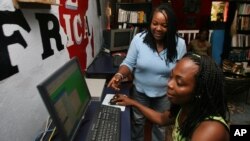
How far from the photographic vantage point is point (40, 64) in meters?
1.33

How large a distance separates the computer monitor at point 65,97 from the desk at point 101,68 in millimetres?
989

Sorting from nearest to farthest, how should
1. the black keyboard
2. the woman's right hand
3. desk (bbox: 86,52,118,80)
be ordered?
the black keyboard, the woman's right hand, desk (bbox: 86,52,118,80)

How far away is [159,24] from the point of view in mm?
1770

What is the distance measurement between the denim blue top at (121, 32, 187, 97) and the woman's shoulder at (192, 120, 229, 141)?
910 millimetres

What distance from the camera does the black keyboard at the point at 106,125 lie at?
3.81ft

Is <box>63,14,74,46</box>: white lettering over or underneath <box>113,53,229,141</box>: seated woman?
over

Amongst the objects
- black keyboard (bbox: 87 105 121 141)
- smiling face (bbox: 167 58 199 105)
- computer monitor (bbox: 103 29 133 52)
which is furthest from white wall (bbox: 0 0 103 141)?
computer monitor (bbox: 103 29 133 52)

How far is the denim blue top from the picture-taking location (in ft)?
6.02

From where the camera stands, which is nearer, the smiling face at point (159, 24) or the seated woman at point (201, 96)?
the seated woman at point (201, 96)

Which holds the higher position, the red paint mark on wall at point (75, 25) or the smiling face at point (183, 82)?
the red paint mark on wall at point (75, 25)

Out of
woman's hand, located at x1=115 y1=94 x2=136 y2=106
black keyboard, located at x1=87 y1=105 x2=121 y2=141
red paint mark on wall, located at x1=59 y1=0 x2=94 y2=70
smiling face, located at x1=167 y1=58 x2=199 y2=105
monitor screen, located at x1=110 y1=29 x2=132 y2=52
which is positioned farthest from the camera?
monitor screen, located at x1=110 y1=29 x2=132 y2=52

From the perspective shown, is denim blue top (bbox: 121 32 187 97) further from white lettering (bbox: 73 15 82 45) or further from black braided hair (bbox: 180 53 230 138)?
black braided hair (bbox: 180 53 230 138)

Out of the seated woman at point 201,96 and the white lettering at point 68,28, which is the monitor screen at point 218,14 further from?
the seated woman at point 201,96

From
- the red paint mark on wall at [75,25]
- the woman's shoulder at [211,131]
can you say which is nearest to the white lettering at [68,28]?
the red paint mark on wall at [75,25]
